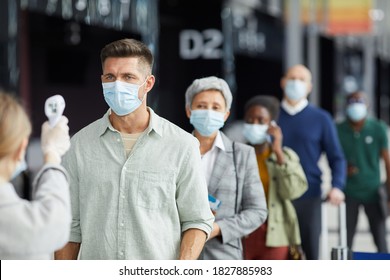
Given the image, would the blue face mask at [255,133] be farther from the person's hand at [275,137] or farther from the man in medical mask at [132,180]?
the man in medical mask at [132,180]

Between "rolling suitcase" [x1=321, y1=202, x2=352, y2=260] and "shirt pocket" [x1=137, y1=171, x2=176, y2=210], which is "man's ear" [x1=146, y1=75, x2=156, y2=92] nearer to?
"shirt pocket" [x1=137, y1=171, x2=176, y2=210]

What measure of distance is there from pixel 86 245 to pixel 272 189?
4.74 feet

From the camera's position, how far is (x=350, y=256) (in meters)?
3.14

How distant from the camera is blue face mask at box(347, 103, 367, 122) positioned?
18.8 ft

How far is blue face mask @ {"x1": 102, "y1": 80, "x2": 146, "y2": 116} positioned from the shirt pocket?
0.57ft

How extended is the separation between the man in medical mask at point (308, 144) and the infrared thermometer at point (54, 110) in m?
2.46

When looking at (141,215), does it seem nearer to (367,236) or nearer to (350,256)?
(350,256)

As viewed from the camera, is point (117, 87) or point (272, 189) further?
point (272, 189)

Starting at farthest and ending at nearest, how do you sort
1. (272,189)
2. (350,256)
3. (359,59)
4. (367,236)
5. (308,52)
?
(359,59)
(308,52)
(367,236)
(272,189)
(350,256)

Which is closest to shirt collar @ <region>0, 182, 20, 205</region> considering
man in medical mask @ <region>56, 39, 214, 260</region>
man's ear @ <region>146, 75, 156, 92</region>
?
man in medical mask @ <region>56, 39, 214, 260</region>

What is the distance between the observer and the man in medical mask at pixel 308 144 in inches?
179

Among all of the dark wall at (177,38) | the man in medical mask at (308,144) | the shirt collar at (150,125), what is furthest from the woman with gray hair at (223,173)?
the dark wall at (177,38)

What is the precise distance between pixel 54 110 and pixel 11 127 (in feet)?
0.82
